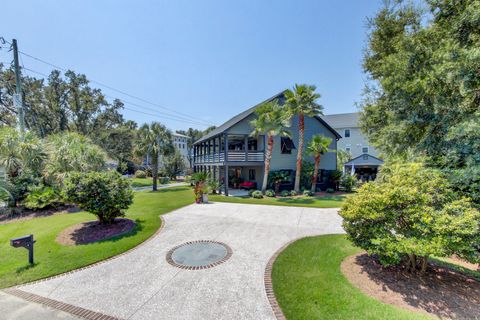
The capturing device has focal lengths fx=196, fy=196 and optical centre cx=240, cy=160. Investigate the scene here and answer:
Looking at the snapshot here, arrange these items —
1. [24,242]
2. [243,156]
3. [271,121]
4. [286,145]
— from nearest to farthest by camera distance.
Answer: [24,242] < [271,121] < [243,156] < [286,145]

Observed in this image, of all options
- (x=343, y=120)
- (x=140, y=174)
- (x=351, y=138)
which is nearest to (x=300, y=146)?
(x=351, y=138)

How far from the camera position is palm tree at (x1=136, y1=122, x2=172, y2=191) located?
22516mm

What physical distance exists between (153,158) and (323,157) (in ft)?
63.0

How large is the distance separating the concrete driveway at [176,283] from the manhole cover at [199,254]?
21 centimetres

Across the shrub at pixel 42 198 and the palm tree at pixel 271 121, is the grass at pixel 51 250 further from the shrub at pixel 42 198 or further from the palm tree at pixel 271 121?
the palm tree at pixel 271 121

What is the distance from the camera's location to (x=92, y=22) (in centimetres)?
1141

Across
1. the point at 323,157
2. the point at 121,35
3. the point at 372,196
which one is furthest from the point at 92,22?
the point at 323,157

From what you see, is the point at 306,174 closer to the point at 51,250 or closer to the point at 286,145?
the point at 286,145

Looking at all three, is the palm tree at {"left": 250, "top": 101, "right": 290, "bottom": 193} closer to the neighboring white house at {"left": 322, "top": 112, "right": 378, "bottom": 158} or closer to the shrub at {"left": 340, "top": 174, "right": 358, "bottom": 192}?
the shrub at {"left": 340, "top": 174, "right": 358, "bottom": 192}

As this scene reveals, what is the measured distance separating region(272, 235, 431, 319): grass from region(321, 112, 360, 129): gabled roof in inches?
1459

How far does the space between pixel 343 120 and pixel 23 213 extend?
45.0 meters

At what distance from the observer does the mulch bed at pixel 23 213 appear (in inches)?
401

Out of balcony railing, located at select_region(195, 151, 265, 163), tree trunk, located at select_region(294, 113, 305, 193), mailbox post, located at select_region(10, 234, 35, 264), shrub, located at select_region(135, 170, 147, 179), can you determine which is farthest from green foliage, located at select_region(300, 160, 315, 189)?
shrub, located at select_region(135, 170, 147, 179)

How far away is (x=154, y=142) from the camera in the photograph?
22.9m
